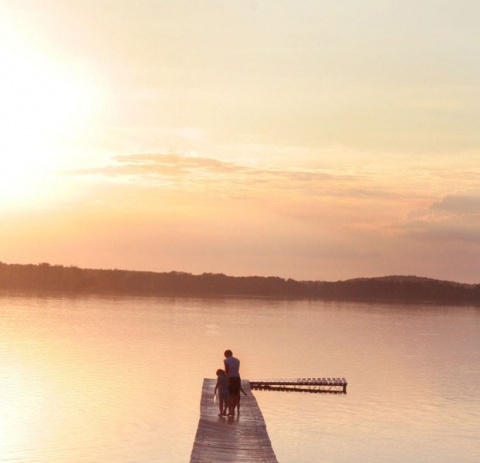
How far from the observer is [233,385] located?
32.5 meters

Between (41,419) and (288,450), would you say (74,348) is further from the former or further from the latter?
(288,450)

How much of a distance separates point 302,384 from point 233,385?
22.5 meters

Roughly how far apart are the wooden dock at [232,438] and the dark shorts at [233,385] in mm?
1189

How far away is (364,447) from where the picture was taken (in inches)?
1567

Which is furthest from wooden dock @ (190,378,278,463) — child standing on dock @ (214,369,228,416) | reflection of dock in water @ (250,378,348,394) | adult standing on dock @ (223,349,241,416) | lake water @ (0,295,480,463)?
reflection of dock in water @ (250,378,348,394)

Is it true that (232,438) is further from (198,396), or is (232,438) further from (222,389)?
(198,396)

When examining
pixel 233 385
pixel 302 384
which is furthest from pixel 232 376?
pixel 302 384

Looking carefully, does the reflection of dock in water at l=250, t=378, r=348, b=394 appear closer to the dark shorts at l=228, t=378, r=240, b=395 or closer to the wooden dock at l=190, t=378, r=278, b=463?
the wooden dock at l=190, t=378, r=278, b=463

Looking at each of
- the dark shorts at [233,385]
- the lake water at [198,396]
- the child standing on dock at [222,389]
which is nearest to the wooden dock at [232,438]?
the child standing on dock at [222,389]

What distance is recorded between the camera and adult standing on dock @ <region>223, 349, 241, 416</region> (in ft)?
105

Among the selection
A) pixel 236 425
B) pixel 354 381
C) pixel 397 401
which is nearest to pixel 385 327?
pixel 354 381

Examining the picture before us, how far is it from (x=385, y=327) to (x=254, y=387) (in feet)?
306

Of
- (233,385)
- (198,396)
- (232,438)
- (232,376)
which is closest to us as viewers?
(232,438)

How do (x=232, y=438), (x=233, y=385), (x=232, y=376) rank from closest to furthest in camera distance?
(x=232, y=438), (x=232, y=376), (x=233, y=385)
